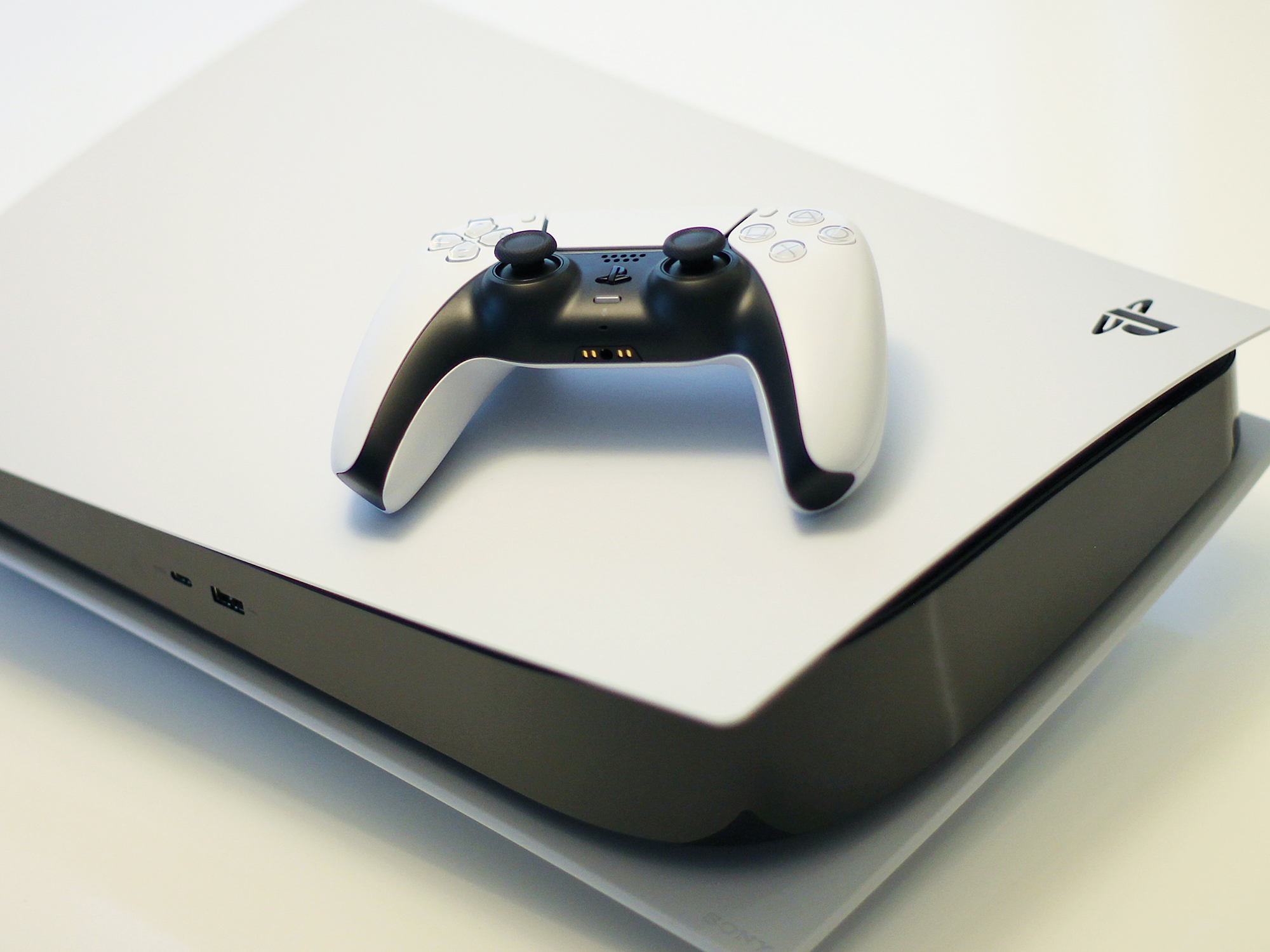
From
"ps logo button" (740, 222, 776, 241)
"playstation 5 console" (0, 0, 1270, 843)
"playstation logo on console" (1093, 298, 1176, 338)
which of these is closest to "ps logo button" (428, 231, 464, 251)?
"playstation 5 console" (0, 0, 1270, 843)

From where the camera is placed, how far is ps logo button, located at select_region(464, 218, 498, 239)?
1.74 feet

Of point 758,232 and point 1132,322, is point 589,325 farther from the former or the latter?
point 1132,322

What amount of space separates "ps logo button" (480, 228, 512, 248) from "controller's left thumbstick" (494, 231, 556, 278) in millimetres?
26

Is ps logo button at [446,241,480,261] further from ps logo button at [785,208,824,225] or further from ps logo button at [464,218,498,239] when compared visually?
ps logo button at [785,208,824,225]

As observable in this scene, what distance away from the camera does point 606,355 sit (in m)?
0.49

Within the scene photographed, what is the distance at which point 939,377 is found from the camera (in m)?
0.52

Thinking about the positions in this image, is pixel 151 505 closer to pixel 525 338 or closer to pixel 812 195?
pixel 525 338

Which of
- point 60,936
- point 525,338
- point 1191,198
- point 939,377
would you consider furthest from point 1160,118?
point 60,936

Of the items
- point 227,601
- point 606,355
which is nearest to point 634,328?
point 606,355

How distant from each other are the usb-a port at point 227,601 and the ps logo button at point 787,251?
26cm

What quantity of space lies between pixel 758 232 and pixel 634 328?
0.07m

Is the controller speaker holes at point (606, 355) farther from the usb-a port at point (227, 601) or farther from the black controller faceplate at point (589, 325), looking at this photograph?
the usb-a port at point (227, 601)

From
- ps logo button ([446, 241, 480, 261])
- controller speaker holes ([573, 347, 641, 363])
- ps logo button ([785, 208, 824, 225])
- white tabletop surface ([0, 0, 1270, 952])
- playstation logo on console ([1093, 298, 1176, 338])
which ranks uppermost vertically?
ps logo button ([446, 241, 480, 261])

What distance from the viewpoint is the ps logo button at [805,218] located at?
19.8 inches
